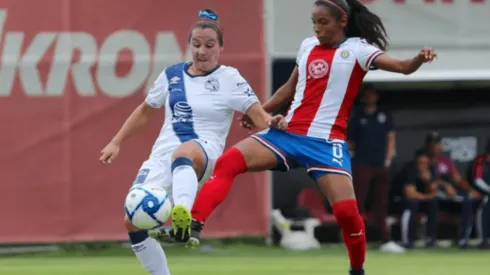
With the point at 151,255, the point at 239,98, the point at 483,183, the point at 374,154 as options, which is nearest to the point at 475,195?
the point at 483,183

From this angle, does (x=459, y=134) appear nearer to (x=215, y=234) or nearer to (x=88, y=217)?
(x=215, y=234)

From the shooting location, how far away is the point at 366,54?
8000 mm

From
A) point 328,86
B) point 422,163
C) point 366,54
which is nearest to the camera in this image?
point 366,54

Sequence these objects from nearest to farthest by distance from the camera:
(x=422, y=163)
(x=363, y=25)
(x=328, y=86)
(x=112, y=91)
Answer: (x=328, y=86) → (x=363, y=25) → (x=112, y=91) → (x=422, y=163)

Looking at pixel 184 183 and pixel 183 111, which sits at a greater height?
pixel 183 111

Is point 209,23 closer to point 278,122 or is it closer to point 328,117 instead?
point 278,122

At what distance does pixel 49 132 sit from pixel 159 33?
1.82 metres

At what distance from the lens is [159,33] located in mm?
14188

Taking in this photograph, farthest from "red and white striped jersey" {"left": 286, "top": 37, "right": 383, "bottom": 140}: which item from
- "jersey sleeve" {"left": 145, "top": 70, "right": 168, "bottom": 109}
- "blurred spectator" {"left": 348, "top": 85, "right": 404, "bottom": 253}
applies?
"blurred spectator" {"left": 348, "top": 85, "right": 404, "bottom": 253}

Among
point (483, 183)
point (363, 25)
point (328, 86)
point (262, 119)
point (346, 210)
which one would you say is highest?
point (363, 25)

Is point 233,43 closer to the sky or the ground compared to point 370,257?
closer to the sky

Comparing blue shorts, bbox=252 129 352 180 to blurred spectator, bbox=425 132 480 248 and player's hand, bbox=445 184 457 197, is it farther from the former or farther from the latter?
player's hand, bbox=445 184 457 197

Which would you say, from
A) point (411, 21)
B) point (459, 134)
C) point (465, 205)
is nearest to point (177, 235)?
point (411, 21)

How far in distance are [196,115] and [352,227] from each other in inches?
54.4
